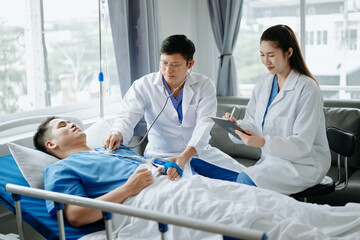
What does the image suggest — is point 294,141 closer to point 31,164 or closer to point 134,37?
point 31,164

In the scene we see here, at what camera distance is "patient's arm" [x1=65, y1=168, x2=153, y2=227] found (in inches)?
66.9

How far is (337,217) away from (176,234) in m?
0.59

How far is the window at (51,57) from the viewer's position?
276 cm

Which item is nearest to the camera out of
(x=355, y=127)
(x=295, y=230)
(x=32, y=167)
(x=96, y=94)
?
(x=295, y=230)

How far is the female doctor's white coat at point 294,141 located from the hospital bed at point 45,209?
2.74 feet

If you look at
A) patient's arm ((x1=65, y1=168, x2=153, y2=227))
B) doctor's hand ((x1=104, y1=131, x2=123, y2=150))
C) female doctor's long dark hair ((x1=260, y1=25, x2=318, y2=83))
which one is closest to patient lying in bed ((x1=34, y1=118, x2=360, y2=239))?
patient's arm ((x1=65, y1=168, x2=153, y2=227))

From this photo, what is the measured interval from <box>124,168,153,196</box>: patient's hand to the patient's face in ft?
1.39

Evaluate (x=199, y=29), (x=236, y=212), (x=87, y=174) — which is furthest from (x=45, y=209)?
(x=199, y=29)

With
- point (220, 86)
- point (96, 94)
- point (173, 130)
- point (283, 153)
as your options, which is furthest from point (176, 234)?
point (220, 86)

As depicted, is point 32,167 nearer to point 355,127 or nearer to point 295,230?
point 295,230

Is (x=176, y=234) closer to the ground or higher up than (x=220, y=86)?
closer to the ground

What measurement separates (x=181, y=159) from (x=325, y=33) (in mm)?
2078

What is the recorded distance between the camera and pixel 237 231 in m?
1.13

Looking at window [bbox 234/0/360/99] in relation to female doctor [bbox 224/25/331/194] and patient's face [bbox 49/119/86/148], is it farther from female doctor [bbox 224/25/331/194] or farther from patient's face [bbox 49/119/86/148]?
patient's face [bbox 49/119/86/148]
